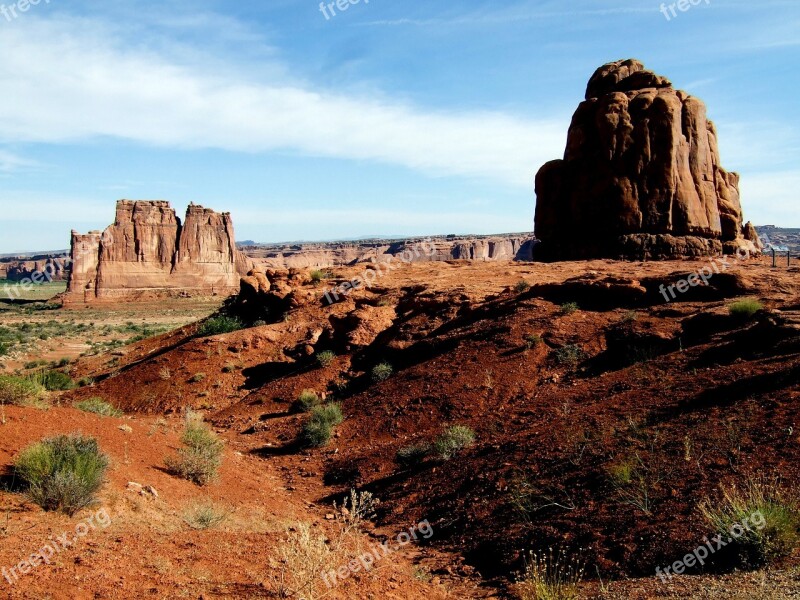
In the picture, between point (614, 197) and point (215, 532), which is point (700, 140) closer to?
point (614, 197)

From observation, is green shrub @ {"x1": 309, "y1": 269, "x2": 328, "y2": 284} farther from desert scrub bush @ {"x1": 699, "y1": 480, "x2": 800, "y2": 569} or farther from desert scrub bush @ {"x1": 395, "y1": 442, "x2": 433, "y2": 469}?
desert scrub bush @ {"x1": 699, "y1": 480, "x2": 800, "y2": 569}

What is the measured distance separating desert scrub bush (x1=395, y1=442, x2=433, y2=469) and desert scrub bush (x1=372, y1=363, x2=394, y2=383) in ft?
15.0

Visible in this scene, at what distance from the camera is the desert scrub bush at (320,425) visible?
11.8m

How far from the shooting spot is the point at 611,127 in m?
22.5

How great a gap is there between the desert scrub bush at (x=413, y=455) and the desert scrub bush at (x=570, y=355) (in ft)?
13.2

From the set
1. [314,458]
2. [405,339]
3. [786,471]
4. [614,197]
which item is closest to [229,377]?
[405,339]

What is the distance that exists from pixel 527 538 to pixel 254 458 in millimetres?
6680

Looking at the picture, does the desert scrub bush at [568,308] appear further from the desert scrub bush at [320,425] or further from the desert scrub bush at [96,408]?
the desert scrub bush at [96,408]

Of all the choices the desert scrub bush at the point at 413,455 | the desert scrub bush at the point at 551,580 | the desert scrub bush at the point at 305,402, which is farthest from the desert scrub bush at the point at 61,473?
the desert scrub bush at the point at 305,402

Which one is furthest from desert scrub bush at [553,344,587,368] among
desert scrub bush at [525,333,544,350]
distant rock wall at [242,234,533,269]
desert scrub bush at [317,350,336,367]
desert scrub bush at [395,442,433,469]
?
distant rock wall at [242,234,533,269]

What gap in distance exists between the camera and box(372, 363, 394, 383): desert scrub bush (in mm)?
14539

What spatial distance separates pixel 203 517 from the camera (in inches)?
249

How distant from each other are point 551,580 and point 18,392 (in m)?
7.85

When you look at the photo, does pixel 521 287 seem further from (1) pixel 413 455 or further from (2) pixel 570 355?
(1) pixel 413 455
